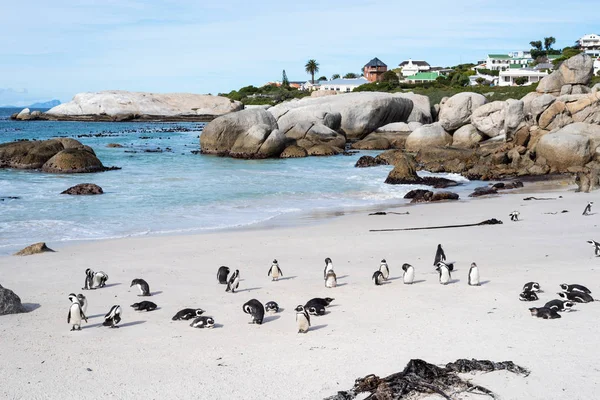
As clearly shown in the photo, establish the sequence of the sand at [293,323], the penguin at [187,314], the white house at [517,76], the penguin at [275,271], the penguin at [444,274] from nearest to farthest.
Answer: the sand at [293,323] → the penguin at [187,314] → the penguin at [444,274] → the penguin at [275,271] → the white house at [517,76]

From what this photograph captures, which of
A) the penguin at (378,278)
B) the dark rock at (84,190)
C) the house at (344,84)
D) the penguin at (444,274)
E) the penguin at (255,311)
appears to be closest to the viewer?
the penguin at (255,311)

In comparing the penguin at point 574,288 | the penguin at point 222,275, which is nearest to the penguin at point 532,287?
the penguin at point 574,288

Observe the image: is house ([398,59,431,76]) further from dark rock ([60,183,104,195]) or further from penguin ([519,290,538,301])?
penguin ([519,290,538,301])

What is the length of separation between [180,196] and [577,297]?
649 inches

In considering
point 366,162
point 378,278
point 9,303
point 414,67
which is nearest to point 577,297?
point 378,278

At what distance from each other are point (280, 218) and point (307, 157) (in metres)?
20.6

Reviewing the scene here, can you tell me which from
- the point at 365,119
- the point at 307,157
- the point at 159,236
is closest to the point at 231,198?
the point at 159,236

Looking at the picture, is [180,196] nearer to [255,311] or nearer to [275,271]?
[275,271]

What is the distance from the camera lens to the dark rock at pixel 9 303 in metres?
8.62

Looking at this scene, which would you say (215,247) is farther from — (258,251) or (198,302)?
(198,302)

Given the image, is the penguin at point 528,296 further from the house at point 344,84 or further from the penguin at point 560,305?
the house at point 344,84

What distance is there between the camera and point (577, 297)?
841 centimetres

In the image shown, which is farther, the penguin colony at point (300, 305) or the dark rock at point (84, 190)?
the dark rock at point (84, 190)

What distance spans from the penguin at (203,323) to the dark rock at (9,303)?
2.59 metres
